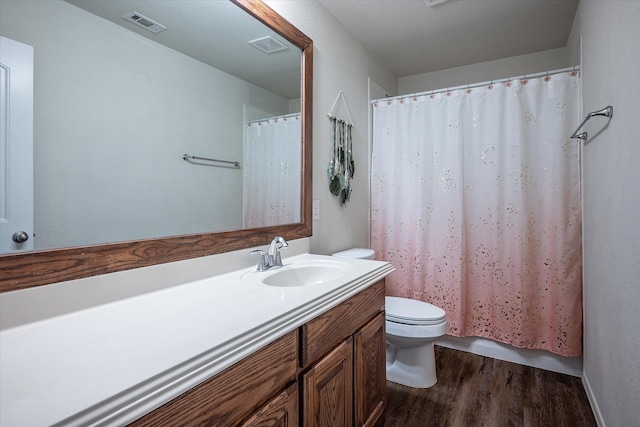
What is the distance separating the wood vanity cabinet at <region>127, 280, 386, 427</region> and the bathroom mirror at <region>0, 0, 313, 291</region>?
0.53m

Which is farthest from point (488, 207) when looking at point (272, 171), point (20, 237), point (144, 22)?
point (20, 237)

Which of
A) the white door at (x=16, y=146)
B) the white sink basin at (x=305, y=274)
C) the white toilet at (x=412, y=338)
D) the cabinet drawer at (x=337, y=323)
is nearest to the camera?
the white door at (x=16, y=146)

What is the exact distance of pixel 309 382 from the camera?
3.28 ft

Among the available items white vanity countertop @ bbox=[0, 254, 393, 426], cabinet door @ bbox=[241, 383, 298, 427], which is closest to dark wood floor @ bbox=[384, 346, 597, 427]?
cabinet door @ bbox=[241, 383, 298, 427]

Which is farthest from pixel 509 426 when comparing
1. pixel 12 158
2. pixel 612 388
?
pixel 12 158

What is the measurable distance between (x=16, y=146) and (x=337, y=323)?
105cm

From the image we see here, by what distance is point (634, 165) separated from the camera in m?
1.10

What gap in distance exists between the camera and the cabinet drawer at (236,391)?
2.01ft

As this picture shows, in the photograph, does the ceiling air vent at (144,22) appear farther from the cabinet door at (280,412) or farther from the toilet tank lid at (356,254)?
the toilet tank lid at (356,254)

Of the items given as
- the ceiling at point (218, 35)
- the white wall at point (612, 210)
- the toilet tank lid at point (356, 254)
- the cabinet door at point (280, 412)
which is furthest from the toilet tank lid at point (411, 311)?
the ceiling at point (218, 35)

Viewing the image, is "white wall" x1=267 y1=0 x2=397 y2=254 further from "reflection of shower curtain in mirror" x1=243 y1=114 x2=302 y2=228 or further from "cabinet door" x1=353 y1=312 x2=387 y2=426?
"cabinet door" x1=353 y1=312 x2=387 y2=426

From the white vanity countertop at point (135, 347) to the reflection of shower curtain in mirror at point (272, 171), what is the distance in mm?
540

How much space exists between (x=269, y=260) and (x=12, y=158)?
925 mm

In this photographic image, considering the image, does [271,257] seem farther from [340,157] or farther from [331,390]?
[340,157]
